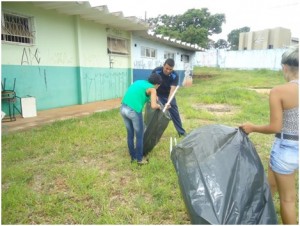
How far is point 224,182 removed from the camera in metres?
1.98

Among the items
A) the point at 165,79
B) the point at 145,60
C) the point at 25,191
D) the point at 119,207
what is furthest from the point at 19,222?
the point at 145,60

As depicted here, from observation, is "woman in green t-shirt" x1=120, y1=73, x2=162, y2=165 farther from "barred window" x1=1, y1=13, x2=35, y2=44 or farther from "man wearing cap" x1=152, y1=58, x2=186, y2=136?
"barred window" x1=1, y1=13, x2=35, y2=44

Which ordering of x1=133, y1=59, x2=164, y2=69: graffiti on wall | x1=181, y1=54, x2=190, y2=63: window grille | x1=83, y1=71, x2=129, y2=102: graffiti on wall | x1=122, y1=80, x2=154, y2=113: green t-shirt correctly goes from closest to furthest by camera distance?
1. x1=122, y1=80, x2=154, y2=113: green t-shirt
2. x1=83, y1=71, x2=129, y2=102: graffiti on wall
3. x1=133, y1=59, x2=164, y2=69: graffiti on wall
4. x1=181, y1=54, x2=190, y2=63: window grille

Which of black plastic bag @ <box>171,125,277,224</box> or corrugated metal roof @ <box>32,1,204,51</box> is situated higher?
corrugated metal roof @ <box>32,1,204,51</box>

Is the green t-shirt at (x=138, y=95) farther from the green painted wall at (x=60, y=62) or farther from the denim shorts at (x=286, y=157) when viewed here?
the green painted wall at (x=60, y=62)

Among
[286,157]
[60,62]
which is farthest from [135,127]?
[60,62]

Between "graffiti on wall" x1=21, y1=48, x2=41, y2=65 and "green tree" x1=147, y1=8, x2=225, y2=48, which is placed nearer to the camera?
"graffiti on wall" x1=21, y1=48, x2=41, y2=65

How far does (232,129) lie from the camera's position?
7.70ft

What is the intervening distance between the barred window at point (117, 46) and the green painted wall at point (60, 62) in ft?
0.70

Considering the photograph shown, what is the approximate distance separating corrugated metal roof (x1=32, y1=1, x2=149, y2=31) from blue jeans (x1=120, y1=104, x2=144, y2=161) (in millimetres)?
4525

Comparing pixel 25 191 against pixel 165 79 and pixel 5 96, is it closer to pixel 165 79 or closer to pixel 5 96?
pixel 165 79

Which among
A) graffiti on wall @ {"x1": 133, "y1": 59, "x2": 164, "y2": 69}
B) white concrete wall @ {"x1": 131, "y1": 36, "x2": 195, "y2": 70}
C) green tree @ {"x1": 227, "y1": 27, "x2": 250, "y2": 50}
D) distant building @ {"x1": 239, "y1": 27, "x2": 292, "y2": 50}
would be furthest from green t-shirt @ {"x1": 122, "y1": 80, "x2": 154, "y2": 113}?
green tree @ {"x1": 227, "y1": 27, "x2": 250, "y2": 50}

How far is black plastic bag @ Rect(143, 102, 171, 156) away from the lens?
3.55 metres

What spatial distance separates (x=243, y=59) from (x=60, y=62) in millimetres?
25330
